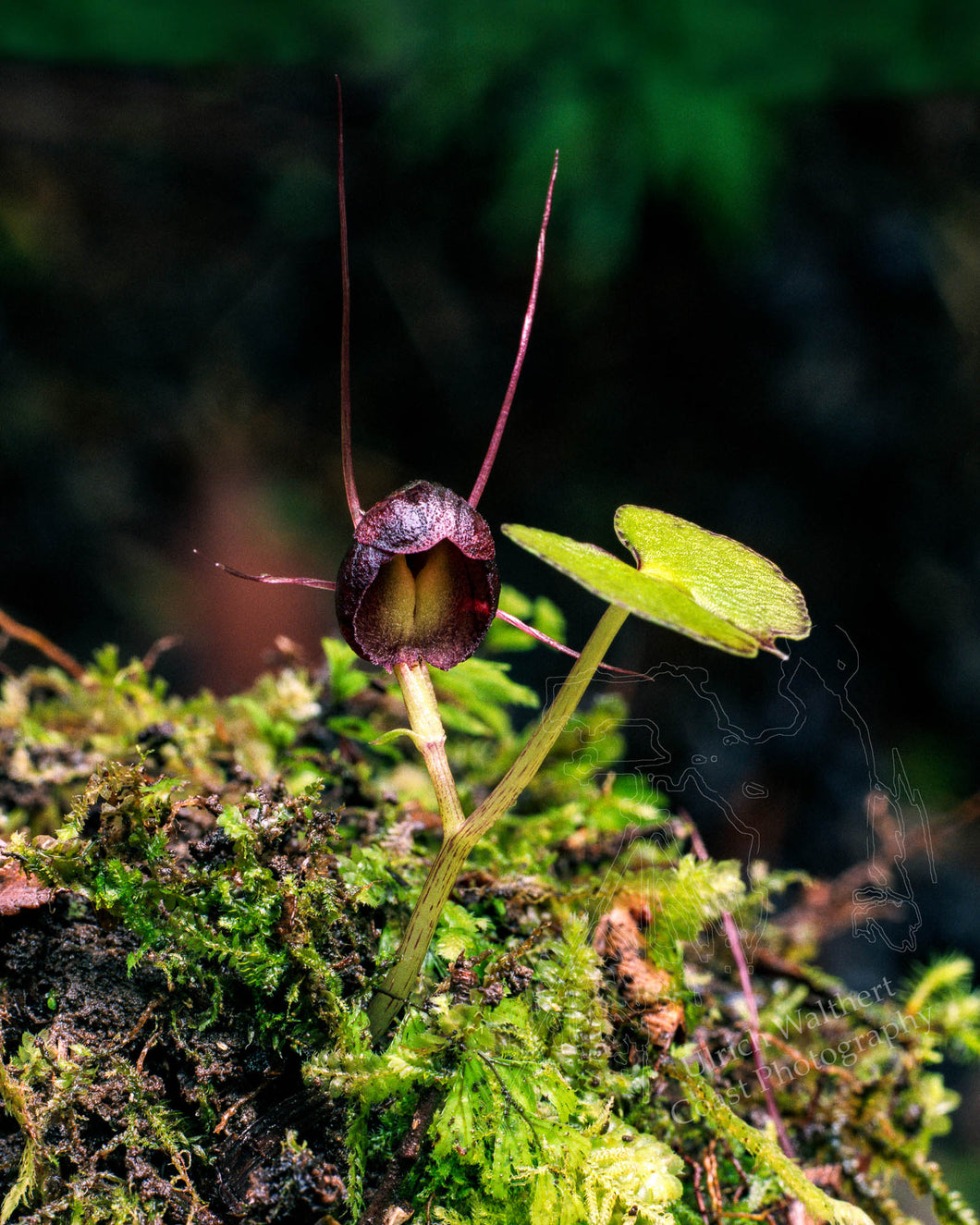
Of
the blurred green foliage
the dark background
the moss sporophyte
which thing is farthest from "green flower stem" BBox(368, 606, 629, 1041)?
the blurred green foliage

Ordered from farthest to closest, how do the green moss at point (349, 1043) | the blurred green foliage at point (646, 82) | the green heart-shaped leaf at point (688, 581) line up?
the blurred green foliage at point (646, 82) → the green moss at point (349, 1043) → the green heart-shaped leaf at point (688, 581)

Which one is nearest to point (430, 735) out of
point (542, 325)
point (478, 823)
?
point (478, 823)

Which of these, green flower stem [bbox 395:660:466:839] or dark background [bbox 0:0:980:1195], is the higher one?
dark background [bbox 0:0:980:1195]

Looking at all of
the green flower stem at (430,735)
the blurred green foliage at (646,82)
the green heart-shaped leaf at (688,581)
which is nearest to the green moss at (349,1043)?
the green flower stem at (430,735)

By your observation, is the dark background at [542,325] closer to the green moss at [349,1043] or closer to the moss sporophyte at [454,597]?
the green moss at [349,1043]

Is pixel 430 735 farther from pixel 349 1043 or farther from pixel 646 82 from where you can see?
pixel 646 82

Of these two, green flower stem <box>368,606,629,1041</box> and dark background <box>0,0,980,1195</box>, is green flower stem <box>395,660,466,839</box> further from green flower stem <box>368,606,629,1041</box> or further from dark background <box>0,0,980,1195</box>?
dark background <box>0,0,980,1195</box>

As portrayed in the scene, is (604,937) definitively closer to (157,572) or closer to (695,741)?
(695,741)
